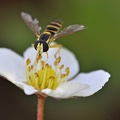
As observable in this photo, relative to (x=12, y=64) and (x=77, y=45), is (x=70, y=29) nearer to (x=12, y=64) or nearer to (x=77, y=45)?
(x=12, y=64)

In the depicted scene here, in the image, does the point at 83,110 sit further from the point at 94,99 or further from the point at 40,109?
the point at 40,109

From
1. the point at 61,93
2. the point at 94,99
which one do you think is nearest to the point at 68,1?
the point at 94,99

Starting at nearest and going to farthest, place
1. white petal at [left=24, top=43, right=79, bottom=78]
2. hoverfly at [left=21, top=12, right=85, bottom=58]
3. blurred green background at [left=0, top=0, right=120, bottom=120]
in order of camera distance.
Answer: hoverfly at [left=21, top=12, right=85, bottom=58], white petal at [left=24, top=43, right=79, bottom=78], blurred green background at [left=0, top=0, right=120, bottom=120]

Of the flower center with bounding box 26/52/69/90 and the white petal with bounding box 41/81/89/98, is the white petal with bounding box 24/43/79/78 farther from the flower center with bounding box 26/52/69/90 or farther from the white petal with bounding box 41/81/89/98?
the white petal with bounding box 41/81/89/98

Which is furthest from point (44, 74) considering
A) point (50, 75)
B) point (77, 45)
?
point (77, 45)

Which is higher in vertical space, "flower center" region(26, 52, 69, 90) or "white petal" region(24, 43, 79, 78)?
"white petal" region(24, 43, 79, 78)

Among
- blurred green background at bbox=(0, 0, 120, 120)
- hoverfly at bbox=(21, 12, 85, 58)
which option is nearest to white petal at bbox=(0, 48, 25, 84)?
hoverfly at bbox=(21, 12, 85, 58)
